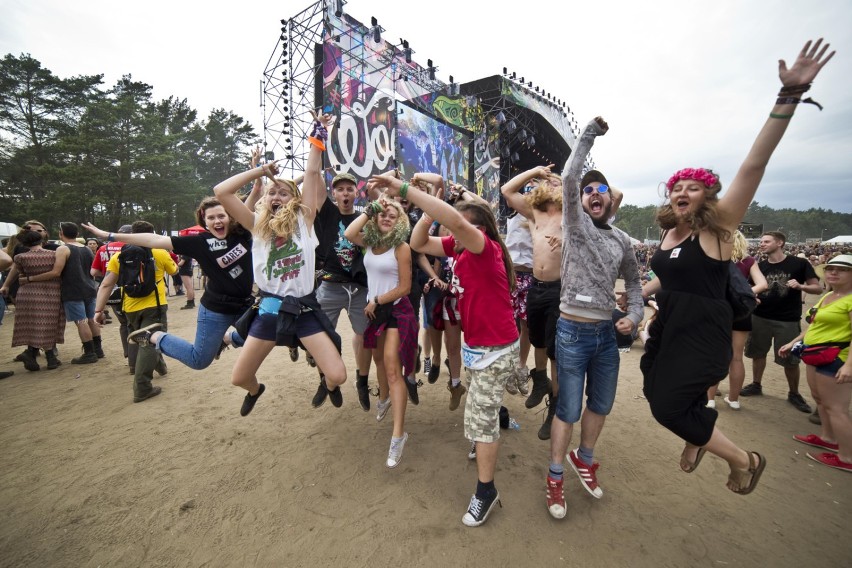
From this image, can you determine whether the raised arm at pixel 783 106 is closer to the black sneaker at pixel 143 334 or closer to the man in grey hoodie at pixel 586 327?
the man in grey hoodie at pixel 586 327

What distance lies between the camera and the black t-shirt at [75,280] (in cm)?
581

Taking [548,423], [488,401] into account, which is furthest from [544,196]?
[548,423]

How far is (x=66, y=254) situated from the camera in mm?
5699

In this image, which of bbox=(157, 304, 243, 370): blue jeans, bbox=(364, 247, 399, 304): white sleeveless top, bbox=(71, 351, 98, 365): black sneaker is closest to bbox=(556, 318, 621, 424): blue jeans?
bbox=(364, 247, 399, 304): white sleeveless top

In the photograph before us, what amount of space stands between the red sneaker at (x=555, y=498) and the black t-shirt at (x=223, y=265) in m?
3.16

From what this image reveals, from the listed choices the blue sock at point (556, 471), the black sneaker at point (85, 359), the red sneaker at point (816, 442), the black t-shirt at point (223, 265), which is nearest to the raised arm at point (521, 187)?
the blue sock at point (556, 471)

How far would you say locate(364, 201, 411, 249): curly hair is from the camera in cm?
325

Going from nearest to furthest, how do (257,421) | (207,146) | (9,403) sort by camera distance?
(257,421)
(9,403)
(207,146)

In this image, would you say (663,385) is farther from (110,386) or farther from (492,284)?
(110,386)

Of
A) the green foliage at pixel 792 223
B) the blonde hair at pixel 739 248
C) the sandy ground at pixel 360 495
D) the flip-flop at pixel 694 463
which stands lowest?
the sandy ground at pixel 360 495

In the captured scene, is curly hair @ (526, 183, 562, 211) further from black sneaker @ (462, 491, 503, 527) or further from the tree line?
the tree line

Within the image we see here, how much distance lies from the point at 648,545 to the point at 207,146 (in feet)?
169

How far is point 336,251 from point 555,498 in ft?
9.84

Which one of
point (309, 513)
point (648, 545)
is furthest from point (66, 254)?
point (648, 545)
